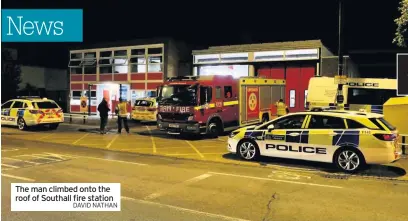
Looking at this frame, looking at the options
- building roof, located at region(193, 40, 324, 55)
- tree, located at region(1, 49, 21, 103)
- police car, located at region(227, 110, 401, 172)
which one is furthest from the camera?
tree, located at region(1, 49, 21, 103)

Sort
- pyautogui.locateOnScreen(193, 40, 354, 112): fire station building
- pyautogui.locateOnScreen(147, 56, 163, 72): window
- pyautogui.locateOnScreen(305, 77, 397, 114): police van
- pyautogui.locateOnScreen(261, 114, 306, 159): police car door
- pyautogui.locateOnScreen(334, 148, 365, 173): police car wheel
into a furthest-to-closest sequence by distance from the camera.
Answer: pyautogui.locateOnScreen(147, 56, 163, 72): window, pyautogui.locateOnScreen(193, 40, 354, 112): fire station building, pyautogui.locateOnScreen(305, 77, 397, 114): police van, pyautogui.locateOnScreen(261, 114, 306, 159): police car door, pyautogui.locateOnScreen(334, 148, 365, 173): police car wheel

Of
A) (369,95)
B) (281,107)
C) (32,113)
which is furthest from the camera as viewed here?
(369,95)

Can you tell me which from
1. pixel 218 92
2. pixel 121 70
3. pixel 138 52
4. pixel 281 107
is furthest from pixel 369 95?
pixel 121 70

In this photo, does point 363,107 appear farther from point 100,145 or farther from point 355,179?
point 100,145

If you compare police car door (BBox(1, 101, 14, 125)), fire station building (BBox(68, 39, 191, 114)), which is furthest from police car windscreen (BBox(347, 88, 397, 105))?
police car door (BBox(1, 101, 14, 125))

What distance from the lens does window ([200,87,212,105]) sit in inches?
608

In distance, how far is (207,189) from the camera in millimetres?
7941

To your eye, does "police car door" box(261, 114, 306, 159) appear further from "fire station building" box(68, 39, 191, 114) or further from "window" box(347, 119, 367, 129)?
"fire station building" box(68, 39, 191, 114)

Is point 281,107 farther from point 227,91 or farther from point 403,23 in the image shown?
point 403,23

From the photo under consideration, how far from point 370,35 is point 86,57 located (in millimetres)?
22269

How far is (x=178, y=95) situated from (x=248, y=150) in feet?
17.0

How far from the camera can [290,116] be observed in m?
10.8

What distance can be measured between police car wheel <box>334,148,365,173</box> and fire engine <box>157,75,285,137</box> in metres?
6.56
